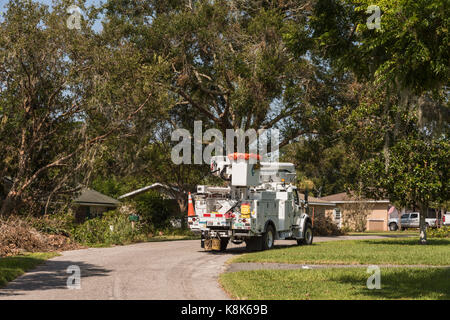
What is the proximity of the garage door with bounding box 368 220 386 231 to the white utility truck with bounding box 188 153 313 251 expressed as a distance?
40.7 metres

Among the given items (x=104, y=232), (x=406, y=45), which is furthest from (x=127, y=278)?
(x=104, y=232)

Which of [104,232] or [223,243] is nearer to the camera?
[223,243]

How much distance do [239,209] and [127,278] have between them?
8.15 meters

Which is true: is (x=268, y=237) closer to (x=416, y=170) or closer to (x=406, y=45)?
(x=416, y=170)

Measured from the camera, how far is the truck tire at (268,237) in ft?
71.2

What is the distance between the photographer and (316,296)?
34.1 ft

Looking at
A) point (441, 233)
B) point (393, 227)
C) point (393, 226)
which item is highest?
point (441, 233)

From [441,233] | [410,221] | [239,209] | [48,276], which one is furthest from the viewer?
[410,221]

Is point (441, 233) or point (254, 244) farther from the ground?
point (254, 244)

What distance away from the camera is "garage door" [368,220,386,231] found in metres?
61.0

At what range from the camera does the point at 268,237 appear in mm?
22109

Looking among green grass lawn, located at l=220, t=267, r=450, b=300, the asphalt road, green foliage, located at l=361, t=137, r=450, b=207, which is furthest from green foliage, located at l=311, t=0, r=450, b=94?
green foliage, located at l=361, t=137, r=450, b=207

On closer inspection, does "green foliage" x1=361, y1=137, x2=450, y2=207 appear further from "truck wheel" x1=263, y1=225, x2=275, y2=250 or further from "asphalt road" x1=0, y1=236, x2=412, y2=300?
"asphalt road" x1=0, y1=236, x2=412, y2=300

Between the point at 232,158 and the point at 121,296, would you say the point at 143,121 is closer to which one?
the point at 232,158
